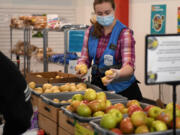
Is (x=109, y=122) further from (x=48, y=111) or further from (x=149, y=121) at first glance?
(x=48, y=111)

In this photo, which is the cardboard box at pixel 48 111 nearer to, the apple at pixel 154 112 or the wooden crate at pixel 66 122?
the wooden crate at pixel 66 122

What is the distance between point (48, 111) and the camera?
3.15 meters

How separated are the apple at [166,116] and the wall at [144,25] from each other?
4.88 m

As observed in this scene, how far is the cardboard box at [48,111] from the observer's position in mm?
3009

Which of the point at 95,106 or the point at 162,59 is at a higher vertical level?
the point at 162,59

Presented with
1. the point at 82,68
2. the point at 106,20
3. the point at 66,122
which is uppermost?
the point at 106,20

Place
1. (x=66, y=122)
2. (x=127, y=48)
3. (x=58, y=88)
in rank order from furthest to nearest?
(x=58, y=88)
(x=127, y=48)
(x=66, y=122)

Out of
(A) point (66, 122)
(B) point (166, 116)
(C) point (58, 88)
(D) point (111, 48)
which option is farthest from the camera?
(C) point (58, 88)

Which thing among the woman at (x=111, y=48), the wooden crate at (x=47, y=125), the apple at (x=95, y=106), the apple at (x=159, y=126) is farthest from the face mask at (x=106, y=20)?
the apple at (x=159, y=126)

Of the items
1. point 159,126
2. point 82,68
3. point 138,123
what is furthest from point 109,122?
point 82,68

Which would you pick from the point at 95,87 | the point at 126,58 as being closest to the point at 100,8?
the point at 126,58

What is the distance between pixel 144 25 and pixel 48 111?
16.7 feet

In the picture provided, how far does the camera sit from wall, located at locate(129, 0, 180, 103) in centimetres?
709

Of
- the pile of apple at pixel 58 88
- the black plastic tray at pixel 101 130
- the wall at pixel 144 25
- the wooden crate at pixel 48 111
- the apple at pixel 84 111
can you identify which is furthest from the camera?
the wall at pixel 144 25
